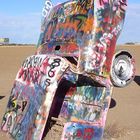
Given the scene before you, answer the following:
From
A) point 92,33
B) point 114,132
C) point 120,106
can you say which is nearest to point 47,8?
point 92,33

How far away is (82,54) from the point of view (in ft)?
24.0

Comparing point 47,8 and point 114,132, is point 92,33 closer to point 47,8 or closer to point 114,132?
point 47,8

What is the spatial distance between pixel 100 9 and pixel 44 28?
178 centimetres

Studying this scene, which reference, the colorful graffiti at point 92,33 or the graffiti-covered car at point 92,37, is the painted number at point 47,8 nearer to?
the graffiti-covered car at point 92,37

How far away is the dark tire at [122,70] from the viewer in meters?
8.12

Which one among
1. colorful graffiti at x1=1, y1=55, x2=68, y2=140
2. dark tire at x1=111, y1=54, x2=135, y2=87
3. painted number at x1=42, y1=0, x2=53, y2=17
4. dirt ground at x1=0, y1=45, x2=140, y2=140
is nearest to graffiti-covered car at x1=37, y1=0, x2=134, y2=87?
dark tire at x1=111, y1=54, x2=135, y2=87

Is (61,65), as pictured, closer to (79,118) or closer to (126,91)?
(79,118)

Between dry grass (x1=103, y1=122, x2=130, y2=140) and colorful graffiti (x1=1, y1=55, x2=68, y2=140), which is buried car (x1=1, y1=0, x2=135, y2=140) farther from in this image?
dry grass (x1=103, y1=122, x2=130, y2=140)

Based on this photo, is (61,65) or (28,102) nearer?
(61,65)

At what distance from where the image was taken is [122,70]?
8.40 m

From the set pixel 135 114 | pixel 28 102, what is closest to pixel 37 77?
pixel 28 102

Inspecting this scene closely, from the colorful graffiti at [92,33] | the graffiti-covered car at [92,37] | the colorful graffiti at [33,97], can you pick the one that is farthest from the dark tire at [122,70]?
the colorful graffiti at [33,97]

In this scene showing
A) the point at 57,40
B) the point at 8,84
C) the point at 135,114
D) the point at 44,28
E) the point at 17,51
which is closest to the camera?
the point at 57,40

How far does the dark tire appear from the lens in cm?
812
